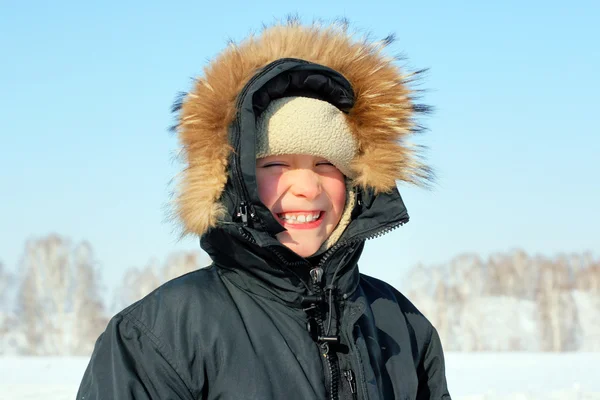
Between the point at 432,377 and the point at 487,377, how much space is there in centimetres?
885

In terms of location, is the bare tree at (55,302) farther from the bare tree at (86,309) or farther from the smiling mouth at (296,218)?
the smiling mouth at (296,218)

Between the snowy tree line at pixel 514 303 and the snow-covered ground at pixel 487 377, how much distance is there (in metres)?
18.2

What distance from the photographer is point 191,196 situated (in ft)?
7.25

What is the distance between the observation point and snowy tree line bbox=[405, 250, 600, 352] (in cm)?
3341

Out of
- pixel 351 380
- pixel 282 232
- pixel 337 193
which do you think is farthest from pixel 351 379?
pixel 337 193

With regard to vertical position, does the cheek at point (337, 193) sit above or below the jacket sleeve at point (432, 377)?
above

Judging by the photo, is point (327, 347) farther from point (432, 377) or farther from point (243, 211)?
point (432, 377)

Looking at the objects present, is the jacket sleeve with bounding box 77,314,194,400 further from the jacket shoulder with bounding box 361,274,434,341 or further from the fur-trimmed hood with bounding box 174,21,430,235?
the jacket shoulder with bounding box 361,274,434,341

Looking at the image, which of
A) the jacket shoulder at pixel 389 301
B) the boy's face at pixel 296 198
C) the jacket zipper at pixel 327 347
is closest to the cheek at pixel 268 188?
the boy's face at pixel 296 198

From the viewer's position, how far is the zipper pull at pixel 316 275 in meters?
2.22

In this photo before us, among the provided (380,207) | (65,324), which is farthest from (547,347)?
(380,207)

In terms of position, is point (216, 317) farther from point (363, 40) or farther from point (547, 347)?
point (547, 347)

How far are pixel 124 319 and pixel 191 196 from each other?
1.28 feet

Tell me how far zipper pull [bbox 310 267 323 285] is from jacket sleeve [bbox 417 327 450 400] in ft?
2.03
